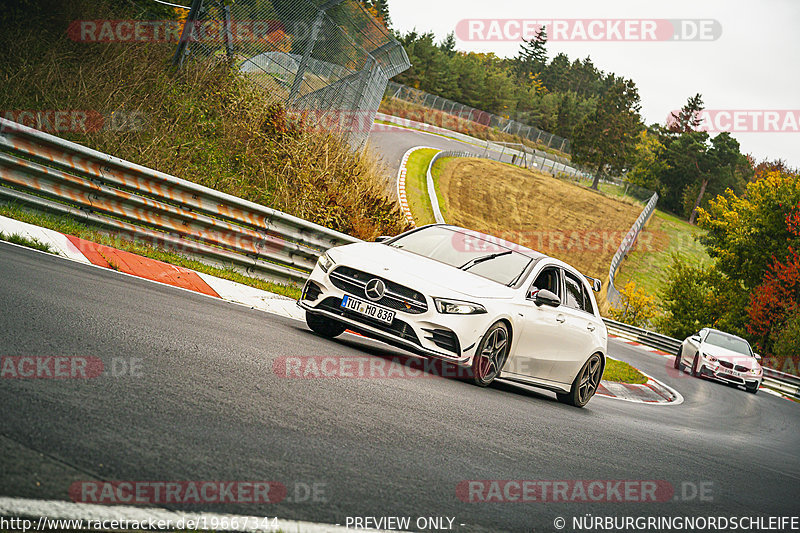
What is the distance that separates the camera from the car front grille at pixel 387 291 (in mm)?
8250

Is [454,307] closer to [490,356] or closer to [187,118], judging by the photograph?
[490,356]

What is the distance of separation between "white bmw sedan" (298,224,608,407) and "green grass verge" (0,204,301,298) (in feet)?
9.19

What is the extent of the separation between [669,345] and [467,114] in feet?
197

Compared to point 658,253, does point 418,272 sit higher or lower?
lower

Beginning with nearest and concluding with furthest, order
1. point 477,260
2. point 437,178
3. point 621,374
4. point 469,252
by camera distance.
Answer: point 477,260 → point 469,252 → point 621,374 → point 437,178

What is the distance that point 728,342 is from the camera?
24.5 meters

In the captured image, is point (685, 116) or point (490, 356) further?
point (685, 116)

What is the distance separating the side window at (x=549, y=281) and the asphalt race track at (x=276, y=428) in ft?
4.40

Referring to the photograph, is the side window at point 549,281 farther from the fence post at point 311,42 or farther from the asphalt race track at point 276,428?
the fence post at point 311,42

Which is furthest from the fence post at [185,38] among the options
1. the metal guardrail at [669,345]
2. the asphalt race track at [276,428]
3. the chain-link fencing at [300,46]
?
the metal guardrail at [669,345]

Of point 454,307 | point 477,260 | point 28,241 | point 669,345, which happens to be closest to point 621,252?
point 669,345

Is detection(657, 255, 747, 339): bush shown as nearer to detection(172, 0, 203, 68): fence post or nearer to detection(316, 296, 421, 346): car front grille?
detection(172, 0, 203, 68): fence post

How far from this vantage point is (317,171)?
1540 cm

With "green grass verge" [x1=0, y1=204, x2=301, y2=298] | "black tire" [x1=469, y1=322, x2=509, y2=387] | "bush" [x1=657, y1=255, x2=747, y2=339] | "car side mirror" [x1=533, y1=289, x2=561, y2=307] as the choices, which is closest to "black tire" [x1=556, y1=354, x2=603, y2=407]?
"car side mirror" [x1=533, y1=289, x2=561, y2=307]
